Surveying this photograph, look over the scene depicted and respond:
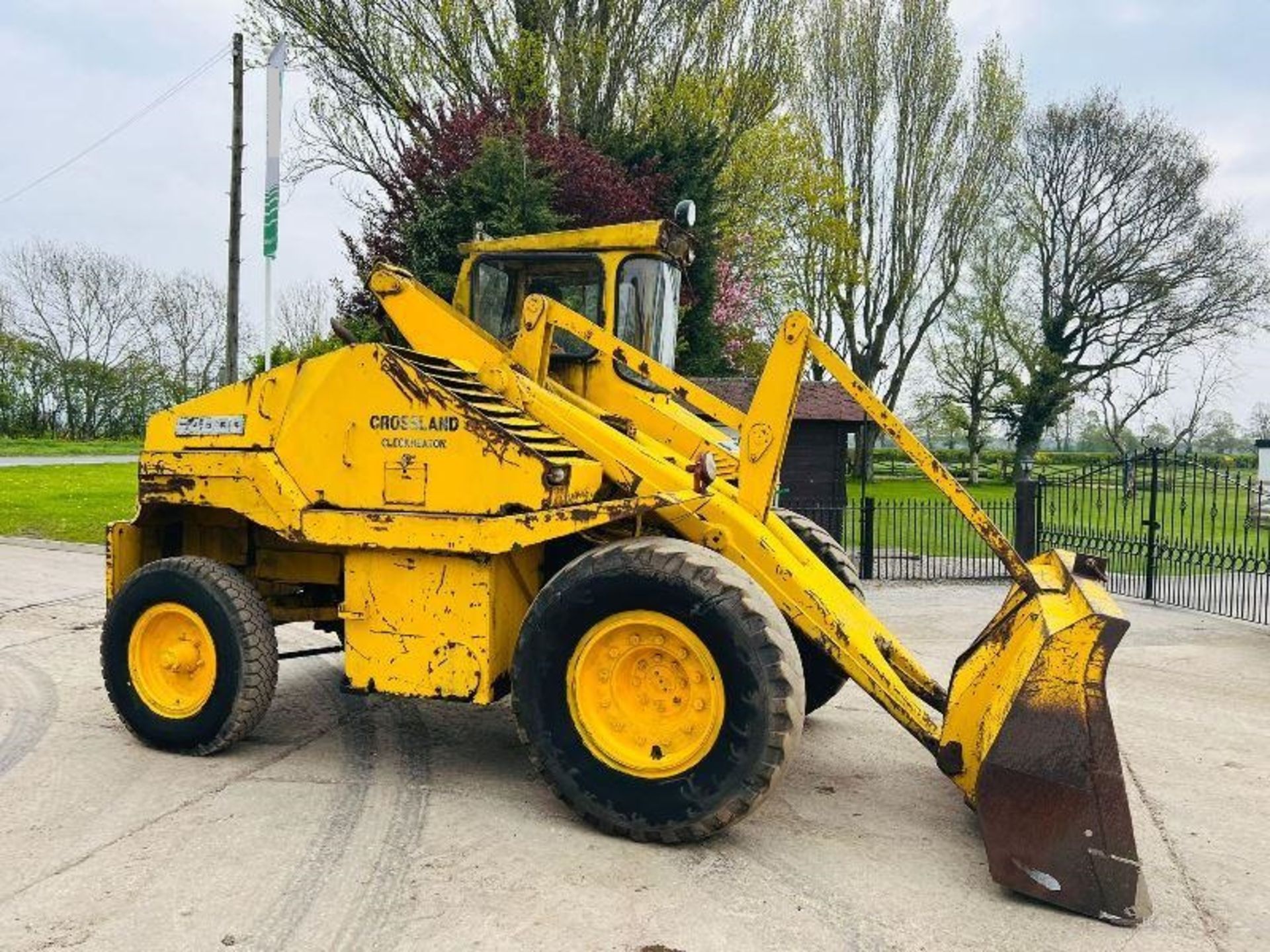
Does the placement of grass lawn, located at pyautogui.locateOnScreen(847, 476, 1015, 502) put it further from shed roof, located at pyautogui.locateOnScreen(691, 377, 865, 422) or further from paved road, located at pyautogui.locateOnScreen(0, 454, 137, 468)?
paved road, located at pyautogui.locateOnScreen(0, 454, 137, 468)

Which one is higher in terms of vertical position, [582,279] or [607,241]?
[607,241]

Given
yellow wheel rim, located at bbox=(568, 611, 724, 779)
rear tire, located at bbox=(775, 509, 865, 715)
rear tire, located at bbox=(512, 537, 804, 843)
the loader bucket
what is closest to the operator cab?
rear tire, located at bbox=(775, 509, 865, 715)

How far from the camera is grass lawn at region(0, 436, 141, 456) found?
34.9 metres

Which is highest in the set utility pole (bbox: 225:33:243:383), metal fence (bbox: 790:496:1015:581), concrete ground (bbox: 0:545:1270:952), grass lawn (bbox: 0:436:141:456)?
utility pole (bbox: 225:33:243:383)

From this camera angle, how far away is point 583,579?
4.11 m

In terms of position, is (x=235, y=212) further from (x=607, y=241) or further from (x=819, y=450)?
(x=607, y=241)

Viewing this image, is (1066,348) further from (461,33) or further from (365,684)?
(365,684)

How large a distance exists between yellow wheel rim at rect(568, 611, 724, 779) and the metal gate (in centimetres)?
732

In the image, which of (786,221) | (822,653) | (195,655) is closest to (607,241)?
(822,653)

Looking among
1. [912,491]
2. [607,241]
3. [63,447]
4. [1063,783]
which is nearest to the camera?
[1063,783]

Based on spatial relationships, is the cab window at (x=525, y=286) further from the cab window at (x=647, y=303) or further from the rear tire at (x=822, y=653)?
the rear tire at (x=822, y=653)

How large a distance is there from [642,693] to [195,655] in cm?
240

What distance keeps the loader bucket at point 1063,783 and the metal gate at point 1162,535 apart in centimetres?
701

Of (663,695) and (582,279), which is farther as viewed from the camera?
(582,279)
